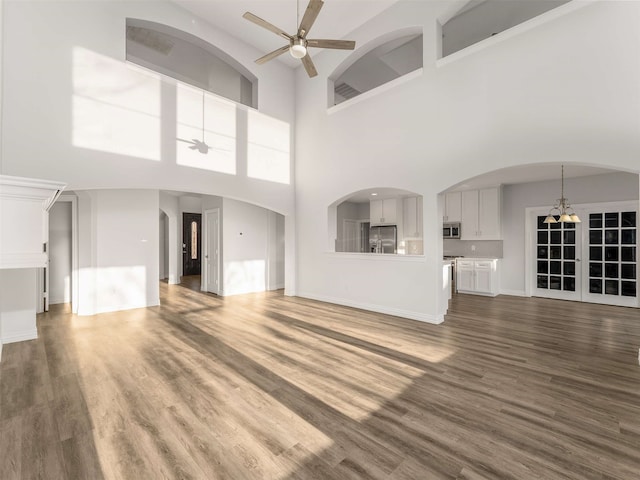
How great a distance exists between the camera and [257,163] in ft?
21.3

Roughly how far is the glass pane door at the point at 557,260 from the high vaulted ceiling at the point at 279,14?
597 cm

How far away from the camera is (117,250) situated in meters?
5.72

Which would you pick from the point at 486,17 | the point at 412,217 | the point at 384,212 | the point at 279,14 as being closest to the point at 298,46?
the point at 279,14

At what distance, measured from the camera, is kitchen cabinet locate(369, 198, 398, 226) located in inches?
351

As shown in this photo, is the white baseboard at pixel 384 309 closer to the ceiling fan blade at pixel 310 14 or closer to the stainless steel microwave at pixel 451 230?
the stainless steel microwave at pixel 451 230

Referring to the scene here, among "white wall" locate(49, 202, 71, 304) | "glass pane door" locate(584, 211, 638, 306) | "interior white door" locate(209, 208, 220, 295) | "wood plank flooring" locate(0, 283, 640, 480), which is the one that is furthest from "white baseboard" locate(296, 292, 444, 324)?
"white wall" locate(49, 202, 71, 304)

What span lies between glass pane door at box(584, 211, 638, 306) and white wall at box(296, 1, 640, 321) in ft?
13.7

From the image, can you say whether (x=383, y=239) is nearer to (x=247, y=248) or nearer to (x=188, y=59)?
(x=247, y=248)

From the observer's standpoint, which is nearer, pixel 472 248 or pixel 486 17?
pixel 486 17

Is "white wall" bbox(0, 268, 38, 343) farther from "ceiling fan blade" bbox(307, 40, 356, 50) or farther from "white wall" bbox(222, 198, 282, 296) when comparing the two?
"ceiling fan blade" bbox(307, 40, 356, 50)

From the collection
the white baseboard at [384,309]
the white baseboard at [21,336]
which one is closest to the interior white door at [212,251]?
the white baseboard at [384,309]

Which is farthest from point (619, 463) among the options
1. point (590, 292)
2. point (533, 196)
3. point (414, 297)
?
point (533, 196)

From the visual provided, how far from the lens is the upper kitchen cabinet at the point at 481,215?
7.43 meters

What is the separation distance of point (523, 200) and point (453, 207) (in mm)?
1558
